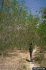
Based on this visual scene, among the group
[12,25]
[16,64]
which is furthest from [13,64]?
[12,25]

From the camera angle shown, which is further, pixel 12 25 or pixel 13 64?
pixel 12 25

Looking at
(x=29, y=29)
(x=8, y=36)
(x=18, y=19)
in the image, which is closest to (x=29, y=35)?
(x=29, y=29)

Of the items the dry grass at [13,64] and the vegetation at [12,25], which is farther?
the vegetation at [12,25]

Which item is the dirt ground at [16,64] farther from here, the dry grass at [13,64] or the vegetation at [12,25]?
the vegetation at [12,25]

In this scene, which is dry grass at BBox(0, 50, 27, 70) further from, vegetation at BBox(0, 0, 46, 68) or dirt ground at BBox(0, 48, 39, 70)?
vegetation at BBox(0, 0, 46, 68)

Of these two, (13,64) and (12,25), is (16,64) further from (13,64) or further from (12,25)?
(12,25)

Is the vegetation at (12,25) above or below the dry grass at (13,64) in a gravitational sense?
above

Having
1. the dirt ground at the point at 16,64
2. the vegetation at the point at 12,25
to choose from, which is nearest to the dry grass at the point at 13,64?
the dirt ground at the point at 16,64

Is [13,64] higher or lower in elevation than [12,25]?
lower

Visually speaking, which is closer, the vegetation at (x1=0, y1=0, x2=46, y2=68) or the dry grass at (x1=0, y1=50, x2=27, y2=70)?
the dry grass at (x1=0, y1=50, x2=27, y2=70)

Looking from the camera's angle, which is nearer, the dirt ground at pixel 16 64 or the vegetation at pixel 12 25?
the dirt ground at pixel 16 64

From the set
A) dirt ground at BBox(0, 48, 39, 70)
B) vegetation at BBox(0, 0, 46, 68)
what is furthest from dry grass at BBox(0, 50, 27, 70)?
vegetation at BBox(0, 0, 46, 68)

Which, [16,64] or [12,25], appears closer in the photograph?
[16,64]

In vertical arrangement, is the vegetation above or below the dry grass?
above
